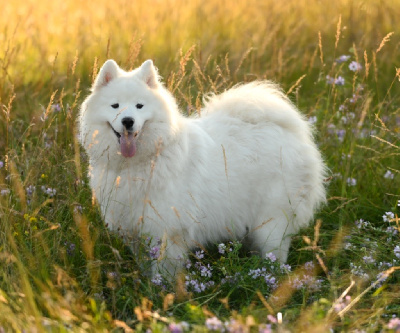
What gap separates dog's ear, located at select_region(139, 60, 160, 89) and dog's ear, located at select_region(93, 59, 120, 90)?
168 mm

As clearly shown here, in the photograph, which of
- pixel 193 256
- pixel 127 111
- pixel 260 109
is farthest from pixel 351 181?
pixel 127 111

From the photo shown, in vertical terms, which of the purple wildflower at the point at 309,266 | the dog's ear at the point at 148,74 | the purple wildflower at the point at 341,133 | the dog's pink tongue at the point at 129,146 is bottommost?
the purple wildflower at the point at 309,266

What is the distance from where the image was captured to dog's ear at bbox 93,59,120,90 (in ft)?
12.0

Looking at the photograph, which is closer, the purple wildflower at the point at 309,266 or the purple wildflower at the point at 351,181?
the purple wildflower at the point at 309,266

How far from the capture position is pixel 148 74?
3.71 meters

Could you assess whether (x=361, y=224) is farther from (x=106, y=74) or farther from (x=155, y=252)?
(x=106, y=74)

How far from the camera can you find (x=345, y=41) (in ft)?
24.7

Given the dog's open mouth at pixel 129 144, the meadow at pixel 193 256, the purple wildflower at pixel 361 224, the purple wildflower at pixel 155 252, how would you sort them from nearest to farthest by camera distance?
the meadow at pixel 193 256, the purple wildflower at pixel 155 252, the dog's open mouth at pixel 129 144, the purple wildflower at pixel 361 224

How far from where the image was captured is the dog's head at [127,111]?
11.7 feet

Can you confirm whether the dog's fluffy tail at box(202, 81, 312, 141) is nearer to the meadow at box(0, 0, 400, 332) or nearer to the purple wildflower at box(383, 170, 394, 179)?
the meadow at box(0, 0, 400, 332)

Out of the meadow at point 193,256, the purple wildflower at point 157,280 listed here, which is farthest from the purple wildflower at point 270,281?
the purple wildflower at point 157,280

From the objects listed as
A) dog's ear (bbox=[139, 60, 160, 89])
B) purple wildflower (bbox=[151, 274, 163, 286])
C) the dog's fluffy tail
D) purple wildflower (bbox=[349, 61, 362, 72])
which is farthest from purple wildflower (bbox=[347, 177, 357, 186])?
purple wildflower (bbox=[151, 274, 163, 286])

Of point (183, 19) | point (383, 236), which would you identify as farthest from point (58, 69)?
point (383, 236)

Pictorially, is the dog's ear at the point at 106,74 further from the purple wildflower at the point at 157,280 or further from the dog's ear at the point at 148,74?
the purple wildflower at the point at 157,280
